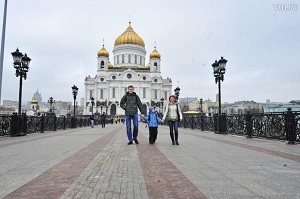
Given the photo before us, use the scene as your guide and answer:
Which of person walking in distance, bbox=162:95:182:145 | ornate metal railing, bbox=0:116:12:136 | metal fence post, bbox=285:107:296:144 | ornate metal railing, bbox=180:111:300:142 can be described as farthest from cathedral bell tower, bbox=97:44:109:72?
metal fence post, bbox=285:107:296:144

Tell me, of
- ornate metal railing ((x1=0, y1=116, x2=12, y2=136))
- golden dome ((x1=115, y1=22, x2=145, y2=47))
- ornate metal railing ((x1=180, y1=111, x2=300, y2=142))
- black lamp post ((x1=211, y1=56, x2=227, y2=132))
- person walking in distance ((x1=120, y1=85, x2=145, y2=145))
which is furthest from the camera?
golden dome ((x1=115, y1=22, x2=145, y2=47))

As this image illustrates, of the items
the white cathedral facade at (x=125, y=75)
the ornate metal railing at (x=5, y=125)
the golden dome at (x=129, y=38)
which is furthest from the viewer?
the golden dome at (x=129, y=38)

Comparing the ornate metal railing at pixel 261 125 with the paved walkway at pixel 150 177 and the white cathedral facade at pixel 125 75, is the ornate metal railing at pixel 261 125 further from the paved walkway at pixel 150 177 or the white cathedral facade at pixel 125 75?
the white cathedral facade at pixel 125 75

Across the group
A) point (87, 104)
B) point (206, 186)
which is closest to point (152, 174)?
point (206, 186)

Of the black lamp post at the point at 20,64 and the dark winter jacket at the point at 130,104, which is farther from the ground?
the black lamp post at the point at 20,64

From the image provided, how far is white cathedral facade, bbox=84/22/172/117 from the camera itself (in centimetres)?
7700

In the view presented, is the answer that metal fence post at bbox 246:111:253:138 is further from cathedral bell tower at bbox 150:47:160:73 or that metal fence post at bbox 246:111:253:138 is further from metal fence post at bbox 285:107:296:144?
cathedral bell tower at bbox 150:47:160:73

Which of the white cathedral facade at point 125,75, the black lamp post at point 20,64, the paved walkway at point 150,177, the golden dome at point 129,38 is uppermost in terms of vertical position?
the golden dome at point 129,38

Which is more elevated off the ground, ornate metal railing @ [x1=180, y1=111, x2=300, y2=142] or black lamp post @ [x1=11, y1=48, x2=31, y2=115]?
black lamp post @ [x1=11, y1=48, x2=31, y2=115]

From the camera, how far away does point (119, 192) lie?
309 centimetres

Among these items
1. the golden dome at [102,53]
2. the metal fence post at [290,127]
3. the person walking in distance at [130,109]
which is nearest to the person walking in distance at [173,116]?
the person walking in distance at [130,109]

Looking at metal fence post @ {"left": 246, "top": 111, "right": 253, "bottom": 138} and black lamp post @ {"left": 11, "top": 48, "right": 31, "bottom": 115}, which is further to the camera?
black lamp post @ {"left": 11, "top": 48, "right": 31, "bottom": 115}

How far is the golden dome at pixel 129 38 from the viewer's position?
255ft

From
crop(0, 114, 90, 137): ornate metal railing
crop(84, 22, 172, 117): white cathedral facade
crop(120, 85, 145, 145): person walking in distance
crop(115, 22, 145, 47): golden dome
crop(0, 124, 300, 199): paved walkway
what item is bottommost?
crop(0, 124, 300, 199): paved walkway
